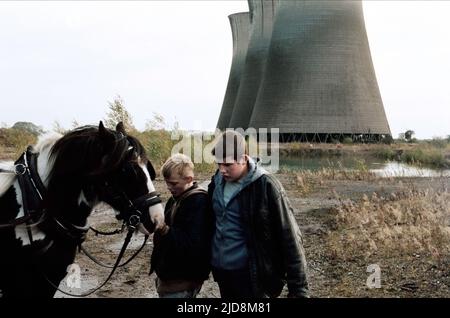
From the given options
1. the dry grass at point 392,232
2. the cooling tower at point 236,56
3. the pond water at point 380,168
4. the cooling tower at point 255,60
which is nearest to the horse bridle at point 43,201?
the dry grass at point 392,232

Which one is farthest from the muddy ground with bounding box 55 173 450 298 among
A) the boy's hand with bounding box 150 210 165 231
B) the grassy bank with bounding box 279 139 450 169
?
the grassy bank with bounding box 279 139 450 169

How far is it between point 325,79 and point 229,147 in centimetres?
2568

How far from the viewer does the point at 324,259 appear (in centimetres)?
406

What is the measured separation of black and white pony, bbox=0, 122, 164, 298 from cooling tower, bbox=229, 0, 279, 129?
31914 millimetres

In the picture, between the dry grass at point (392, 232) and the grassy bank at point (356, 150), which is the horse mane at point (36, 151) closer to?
the dry grass at point (392, 232)

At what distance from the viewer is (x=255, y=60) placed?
34469 millimetres

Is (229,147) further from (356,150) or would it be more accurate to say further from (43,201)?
(356,150)

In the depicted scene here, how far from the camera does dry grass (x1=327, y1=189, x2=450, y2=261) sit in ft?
13.4

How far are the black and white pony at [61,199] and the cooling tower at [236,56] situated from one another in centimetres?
3623

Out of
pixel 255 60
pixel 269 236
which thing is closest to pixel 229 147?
pixel 269 236

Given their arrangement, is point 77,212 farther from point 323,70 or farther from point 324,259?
point 323,70

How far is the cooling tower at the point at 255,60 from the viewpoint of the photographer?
34062 millimetres
